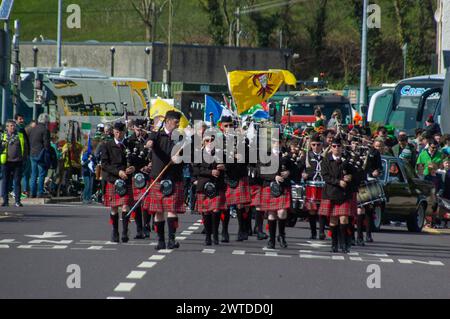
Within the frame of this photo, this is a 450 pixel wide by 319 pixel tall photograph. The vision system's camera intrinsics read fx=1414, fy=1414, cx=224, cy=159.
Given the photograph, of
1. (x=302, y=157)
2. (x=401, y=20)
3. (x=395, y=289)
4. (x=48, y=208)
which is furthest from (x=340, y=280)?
(x=401, y=20)

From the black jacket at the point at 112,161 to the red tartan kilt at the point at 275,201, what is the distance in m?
1.94

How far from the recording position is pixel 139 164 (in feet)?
65.5

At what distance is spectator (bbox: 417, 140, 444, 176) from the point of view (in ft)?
95.6

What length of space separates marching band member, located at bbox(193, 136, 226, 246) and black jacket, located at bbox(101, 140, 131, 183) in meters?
1.05

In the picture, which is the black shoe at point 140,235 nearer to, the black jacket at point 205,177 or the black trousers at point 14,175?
the black jacket at point 205,177

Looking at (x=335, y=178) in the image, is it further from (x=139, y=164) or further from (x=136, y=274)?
(x=136, y=274)

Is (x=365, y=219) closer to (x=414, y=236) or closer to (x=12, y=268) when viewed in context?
(x=414, y=236)

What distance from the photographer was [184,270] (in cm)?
1547

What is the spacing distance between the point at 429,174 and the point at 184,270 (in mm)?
14286

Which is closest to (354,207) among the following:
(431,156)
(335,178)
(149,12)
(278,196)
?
(335,178)

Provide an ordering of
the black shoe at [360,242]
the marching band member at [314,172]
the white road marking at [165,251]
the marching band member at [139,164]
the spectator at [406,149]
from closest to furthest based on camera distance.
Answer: the white road marking at [165,251], the marching band member at [139,164], the black shoe at [360,242], the marching band member at [314,172], the spectator at [406,149]

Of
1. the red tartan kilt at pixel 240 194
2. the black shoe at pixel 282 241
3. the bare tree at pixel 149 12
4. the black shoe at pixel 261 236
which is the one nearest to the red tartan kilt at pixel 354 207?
the black shoe at pixel 282 241

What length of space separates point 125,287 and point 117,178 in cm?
613

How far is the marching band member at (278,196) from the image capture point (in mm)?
19703
